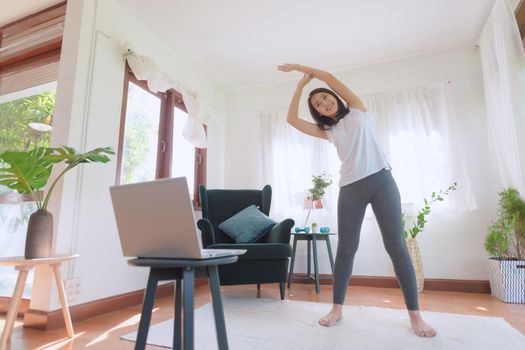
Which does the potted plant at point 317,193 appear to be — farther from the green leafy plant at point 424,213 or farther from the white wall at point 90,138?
the white wall at point 90,138

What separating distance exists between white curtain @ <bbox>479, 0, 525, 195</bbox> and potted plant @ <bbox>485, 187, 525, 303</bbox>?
14 centimetres

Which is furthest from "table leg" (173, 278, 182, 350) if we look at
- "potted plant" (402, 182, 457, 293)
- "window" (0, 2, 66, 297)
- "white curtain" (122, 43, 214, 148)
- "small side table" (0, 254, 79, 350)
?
"potted plant" (402, 182, 457, 293)

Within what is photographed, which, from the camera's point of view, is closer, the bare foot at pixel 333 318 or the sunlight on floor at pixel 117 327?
the sunlight on floor at pixel 117 327

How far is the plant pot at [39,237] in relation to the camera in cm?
148

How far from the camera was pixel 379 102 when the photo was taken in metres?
3.18

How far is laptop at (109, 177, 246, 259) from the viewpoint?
2.57ft

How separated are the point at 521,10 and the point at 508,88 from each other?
681 mm

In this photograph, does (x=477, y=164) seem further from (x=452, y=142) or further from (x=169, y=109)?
(x=169, y=109)

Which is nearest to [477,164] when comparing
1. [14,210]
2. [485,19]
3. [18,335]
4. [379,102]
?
[379,102]

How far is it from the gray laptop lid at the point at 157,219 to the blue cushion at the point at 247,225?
164cm

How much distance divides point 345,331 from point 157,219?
1.23 metres

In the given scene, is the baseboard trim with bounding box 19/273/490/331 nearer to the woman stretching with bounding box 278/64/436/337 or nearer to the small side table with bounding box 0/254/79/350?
the small side table with bounding box 0/254/79/350

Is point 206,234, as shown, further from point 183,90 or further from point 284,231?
point 183,90

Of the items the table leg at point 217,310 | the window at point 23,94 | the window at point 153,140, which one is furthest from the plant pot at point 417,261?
the window at point 23,94
